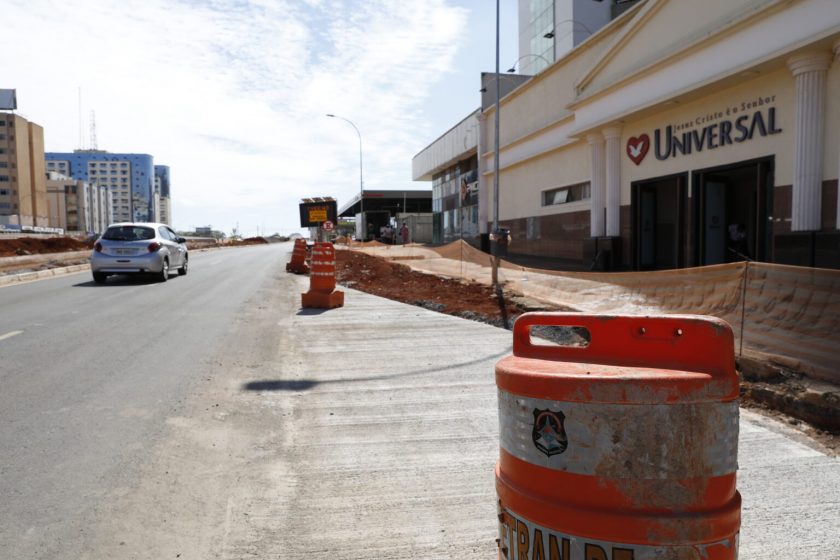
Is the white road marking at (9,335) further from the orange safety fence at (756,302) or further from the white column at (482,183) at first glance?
the white column at (482,183)

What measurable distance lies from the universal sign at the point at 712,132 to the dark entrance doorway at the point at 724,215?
0.78 metres

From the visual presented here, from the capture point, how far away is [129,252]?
17.0m

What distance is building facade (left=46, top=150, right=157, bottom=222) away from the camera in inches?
6855

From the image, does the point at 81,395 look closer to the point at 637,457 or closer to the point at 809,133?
the point at 637,457

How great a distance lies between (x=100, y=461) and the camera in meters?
4.07

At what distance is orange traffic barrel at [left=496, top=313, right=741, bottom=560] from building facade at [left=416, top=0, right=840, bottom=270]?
1164 centimetres

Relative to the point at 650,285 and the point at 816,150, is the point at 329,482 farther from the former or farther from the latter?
the point at 816,150

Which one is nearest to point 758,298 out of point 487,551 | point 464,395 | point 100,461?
point 464,395

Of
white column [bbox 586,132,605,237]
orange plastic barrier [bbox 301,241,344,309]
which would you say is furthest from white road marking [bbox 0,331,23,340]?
white column [bbox 586,132,605,237]

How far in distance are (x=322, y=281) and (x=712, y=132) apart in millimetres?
10326

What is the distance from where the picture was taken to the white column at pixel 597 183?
20172 mm

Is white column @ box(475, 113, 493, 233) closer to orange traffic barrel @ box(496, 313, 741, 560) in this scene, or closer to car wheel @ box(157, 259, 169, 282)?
car wheel @ box(157, 259, 169, 282)

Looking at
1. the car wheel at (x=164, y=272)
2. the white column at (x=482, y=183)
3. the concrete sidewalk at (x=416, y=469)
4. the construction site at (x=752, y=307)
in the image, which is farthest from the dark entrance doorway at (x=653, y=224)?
the white column at (x=482, y=183)

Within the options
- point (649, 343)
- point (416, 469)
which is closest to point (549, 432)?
point (649, 343)
